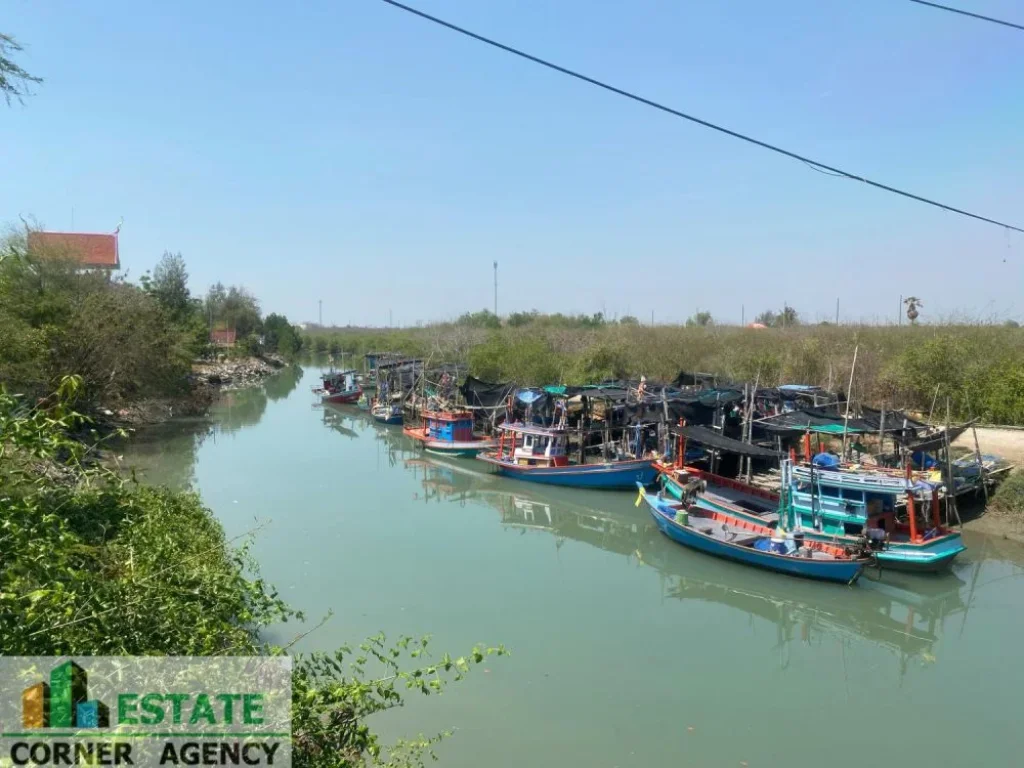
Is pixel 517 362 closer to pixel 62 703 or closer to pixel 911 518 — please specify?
pixel 911 518

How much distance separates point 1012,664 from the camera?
7.95 meters

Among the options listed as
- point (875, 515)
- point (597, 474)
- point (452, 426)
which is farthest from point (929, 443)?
point (452, 426)

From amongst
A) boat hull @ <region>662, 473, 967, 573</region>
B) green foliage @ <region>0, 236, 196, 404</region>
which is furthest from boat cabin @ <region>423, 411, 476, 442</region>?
boat hull @ <region>662, 473, 967, 573</region>

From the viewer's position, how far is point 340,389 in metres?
35.9

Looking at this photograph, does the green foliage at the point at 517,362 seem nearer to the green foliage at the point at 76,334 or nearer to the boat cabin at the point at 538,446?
the boat cabin at the point at 538,446

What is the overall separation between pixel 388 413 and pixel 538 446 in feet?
37.8

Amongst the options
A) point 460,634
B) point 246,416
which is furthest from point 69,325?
point 460,634

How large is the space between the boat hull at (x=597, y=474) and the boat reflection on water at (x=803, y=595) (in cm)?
184

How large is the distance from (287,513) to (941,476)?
12.5m

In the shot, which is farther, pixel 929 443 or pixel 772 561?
pixel 929 443

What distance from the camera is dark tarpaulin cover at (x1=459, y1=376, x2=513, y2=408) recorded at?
2203 centimetres

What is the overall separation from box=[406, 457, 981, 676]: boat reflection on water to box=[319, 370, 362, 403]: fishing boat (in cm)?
2150

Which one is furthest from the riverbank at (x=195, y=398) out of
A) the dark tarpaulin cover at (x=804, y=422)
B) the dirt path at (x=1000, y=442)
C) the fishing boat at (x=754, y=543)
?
the dirt path at (x=1000, y=442)

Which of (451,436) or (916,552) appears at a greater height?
(451,436)
